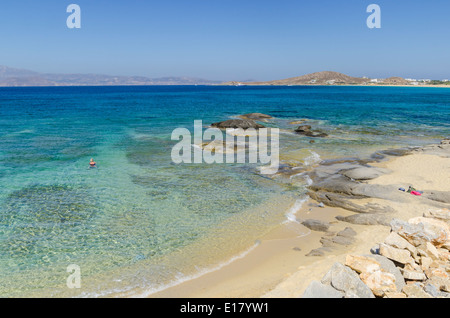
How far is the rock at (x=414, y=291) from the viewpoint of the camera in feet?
25.8

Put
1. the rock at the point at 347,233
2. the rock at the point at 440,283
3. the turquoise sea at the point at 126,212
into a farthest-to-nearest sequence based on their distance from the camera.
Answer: the rock at the point at 347,233, the turquoise sea at the point at 126,212, the rock at the point at 440,283

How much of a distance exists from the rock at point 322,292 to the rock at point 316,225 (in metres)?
5.46

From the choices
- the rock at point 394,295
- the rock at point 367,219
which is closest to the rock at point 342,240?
the rock at point 367,219

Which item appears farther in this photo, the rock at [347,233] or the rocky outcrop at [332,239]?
the rock at [347,233]

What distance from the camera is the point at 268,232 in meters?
13.1

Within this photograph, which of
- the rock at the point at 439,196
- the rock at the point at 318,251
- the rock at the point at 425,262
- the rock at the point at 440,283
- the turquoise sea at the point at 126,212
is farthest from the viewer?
the rock at the point at 439,196

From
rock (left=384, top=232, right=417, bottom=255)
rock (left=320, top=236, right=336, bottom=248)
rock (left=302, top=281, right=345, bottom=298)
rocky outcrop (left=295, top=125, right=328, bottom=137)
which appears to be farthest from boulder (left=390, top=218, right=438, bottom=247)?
rocky outcrop (left=295, top=125, right=328, bottom=137)

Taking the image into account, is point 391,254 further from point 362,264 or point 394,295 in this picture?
point 394,295

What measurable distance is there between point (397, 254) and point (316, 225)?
14.5 feet

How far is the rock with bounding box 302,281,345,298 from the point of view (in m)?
7.68

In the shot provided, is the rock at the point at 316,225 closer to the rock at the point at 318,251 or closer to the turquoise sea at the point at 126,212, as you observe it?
the turquoise sea at the point at 126,212
